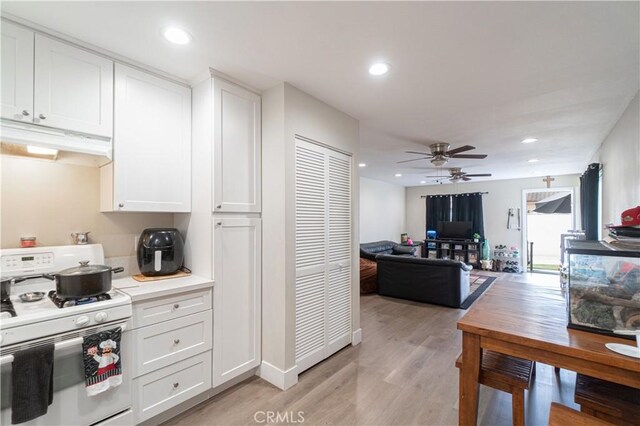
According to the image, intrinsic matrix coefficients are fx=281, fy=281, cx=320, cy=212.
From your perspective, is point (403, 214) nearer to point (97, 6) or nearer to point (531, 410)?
point (531, 410)

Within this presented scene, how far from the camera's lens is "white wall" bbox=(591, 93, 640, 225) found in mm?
2492

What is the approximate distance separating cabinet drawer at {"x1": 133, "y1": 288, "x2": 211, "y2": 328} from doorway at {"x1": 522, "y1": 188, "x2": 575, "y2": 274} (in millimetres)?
8364

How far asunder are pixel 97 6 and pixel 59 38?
0.52m

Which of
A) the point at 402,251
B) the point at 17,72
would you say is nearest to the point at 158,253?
the point at 17,72

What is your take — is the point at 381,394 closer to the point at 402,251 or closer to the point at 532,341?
the point at 532,341

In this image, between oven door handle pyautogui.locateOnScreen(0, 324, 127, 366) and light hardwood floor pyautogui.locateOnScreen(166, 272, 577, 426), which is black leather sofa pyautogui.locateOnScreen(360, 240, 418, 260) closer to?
light hardwood floor pyautogui.locateOnScreen(166, 272, 577, 426)

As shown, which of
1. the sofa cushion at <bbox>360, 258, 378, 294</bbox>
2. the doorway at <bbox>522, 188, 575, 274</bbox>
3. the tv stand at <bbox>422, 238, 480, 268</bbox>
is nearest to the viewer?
the sofa cushion at <bbox>360, 258, 378, 294</bbox>

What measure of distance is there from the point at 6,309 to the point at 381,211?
25.5 feet

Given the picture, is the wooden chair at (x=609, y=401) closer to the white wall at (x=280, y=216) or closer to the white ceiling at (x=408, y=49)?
the white wall at (x=280, y=216)

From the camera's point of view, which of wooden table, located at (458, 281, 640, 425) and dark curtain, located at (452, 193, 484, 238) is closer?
wooden table, located at (458, 281, 640, 425)

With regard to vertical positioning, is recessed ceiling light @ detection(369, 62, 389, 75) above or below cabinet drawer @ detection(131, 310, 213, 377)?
above

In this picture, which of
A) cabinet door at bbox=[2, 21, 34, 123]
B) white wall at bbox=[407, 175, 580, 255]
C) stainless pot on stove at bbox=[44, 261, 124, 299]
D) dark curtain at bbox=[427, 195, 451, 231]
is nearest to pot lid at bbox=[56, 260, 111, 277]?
stainless pot on stove at bbox=[44, 261, 124, 299]

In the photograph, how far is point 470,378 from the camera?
158 centimetres

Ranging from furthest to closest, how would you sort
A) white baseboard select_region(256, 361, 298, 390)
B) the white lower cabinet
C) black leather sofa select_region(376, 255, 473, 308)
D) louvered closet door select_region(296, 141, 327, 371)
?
black leather sofa select_region(376, 255, 473, 308)
louvered closet door select_region(296, 141, 327, 371)
white baseboard select_region(256, 361, 298, 390)
the white lower cabinet
